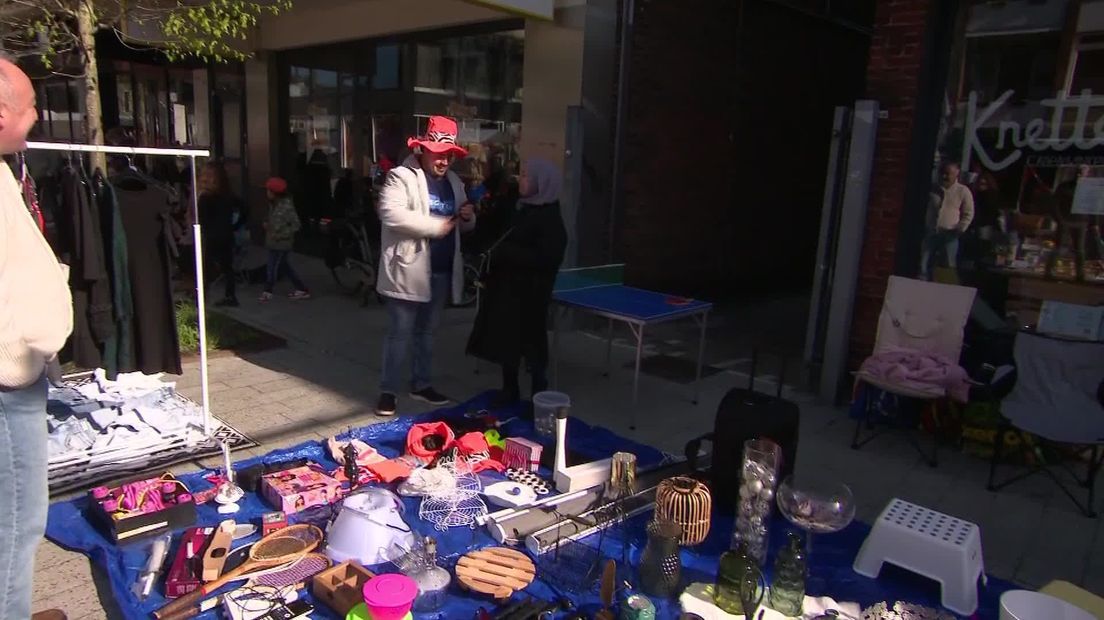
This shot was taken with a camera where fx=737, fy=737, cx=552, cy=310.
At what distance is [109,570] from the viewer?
3.09 m

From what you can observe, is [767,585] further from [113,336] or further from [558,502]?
[113,336]

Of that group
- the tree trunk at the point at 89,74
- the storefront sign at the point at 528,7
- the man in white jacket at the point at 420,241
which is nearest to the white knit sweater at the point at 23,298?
the man in white jacket at the point at 420,241

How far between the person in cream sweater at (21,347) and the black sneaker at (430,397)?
3119mm

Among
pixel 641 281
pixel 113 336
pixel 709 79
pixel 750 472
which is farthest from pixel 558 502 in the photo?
pixel 709 79

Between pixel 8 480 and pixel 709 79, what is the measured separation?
803 centimetres

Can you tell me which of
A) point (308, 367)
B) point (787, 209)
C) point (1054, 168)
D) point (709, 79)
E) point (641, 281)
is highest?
point (709, 79)

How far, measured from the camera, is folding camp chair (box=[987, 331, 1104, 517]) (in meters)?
4.32

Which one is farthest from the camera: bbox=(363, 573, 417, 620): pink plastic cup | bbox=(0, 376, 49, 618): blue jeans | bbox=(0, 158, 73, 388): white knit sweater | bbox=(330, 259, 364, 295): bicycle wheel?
bbox=(330, 259, 364, 295): bicycle wheel

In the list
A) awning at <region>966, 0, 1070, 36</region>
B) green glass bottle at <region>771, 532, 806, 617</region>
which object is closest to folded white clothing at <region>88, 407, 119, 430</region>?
green glass bottle at <region>771, 532, 806, 617</region>

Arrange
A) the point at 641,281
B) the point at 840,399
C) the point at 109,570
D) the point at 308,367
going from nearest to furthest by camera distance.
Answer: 1. the point at 109,570
2. the point at 840,399
3. the point at 308,367
4. the point at 641,281

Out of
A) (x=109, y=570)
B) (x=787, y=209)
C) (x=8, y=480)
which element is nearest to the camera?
(x=8, y=480)

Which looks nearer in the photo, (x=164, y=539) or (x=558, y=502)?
(x=164, y=539)

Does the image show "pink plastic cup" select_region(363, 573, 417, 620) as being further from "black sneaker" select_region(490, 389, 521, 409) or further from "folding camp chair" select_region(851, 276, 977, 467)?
"folding camp chair" select_region(851, 276, 977, 467)

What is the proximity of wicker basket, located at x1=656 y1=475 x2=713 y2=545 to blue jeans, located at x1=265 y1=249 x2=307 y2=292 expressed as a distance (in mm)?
6493
